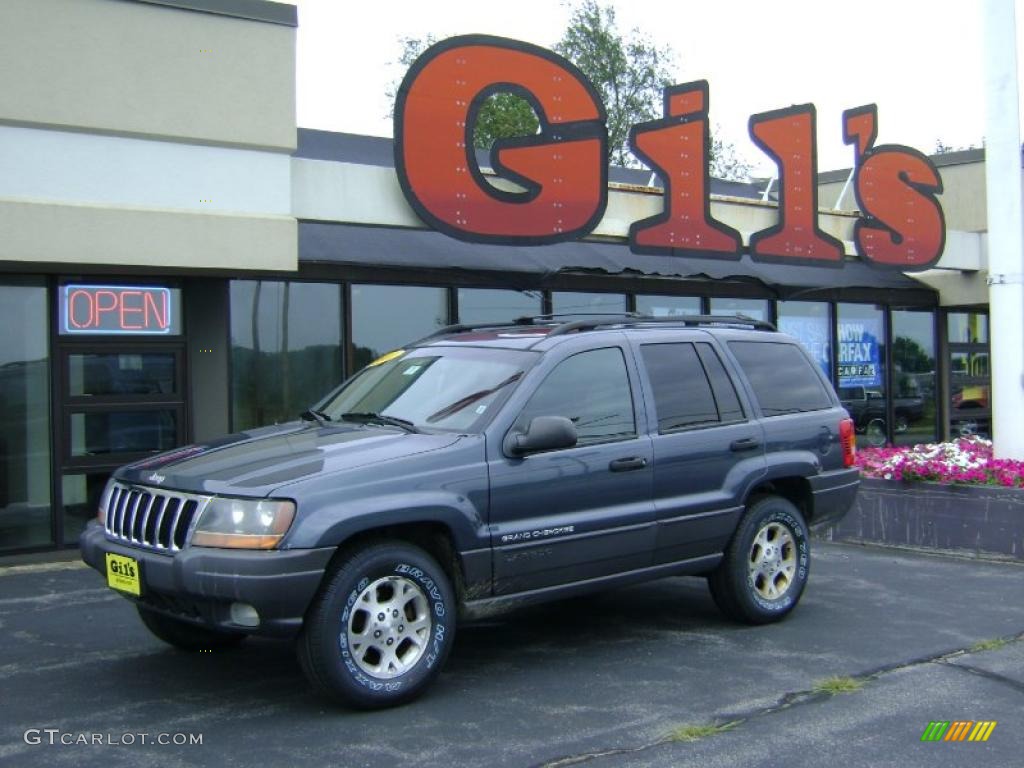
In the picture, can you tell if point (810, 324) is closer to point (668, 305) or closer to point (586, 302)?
point (668, 305)

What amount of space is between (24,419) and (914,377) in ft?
44.3

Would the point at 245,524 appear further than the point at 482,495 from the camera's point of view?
No

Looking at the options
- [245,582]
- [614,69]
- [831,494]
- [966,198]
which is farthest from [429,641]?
[614,69]

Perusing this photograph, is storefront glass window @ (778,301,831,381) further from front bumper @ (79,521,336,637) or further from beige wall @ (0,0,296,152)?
front bumper @ (79,521,336,637)

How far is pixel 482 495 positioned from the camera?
218 inches

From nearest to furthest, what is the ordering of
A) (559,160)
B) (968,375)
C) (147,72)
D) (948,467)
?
1. (147,72)
2. (948,467)
3. (559,160)
4. (968,375)

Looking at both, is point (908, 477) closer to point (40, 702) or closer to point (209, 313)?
point (209, 313)

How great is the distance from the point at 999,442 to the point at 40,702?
8592 millimetres

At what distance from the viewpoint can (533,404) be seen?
5938 millimetres

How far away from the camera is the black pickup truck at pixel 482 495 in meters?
5.00

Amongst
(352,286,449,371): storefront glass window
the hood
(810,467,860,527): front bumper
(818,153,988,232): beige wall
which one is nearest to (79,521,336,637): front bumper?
the hood

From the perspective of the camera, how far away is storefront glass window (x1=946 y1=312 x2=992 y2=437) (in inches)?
729

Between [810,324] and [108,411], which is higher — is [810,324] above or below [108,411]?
above

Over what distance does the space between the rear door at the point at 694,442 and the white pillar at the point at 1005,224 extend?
4.72 m
